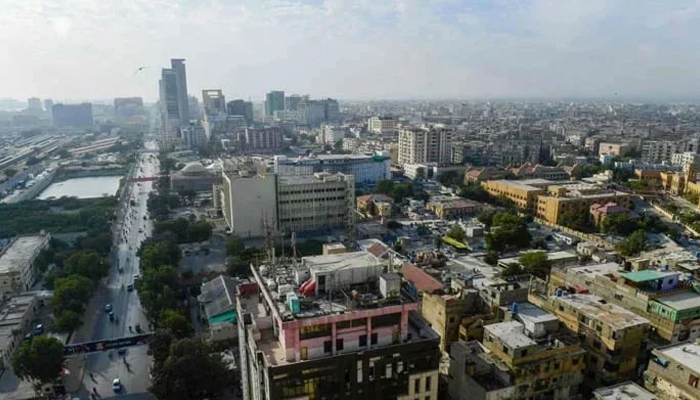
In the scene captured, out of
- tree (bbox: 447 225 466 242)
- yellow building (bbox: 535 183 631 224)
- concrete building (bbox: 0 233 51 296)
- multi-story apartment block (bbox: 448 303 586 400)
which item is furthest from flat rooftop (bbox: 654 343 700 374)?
concrete building (bbox: 0 233 51 296)

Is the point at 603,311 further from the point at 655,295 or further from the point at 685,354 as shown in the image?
the point at 685,354

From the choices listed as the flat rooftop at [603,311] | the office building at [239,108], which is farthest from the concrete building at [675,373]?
the office building at [239,108]

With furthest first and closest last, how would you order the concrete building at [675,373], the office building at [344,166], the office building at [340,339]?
1. the office building at [344,166]
2. the concrete building at [675,373]
3. the office building at [340,339]

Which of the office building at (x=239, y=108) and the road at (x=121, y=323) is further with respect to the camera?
the office building at (x=239, y=108)

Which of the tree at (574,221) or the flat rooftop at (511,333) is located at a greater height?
the flat rooftop at (511,333)

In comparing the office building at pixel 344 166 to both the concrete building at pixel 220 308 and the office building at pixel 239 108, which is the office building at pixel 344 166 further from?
the office building at pixel 239 108

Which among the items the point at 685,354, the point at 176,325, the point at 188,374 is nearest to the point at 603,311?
the point at 685,354

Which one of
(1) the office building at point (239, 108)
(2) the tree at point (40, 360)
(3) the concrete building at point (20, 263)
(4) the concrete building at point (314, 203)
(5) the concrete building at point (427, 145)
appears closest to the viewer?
(2) the tree at point (40, 360)

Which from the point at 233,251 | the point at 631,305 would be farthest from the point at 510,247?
the point at 233,251

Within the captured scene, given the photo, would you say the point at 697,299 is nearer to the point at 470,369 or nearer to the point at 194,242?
the point at 470,369
